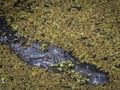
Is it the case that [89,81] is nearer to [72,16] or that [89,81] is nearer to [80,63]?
[80,63]

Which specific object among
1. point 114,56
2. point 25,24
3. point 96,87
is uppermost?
point 25,24

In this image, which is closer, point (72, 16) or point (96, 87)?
point (96, 87)

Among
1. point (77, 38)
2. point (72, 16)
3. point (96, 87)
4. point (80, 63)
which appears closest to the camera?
point (96, 87)

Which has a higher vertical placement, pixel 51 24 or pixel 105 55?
pixel 51 24

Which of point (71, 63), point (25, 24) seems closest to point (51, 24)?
point (25, 24)

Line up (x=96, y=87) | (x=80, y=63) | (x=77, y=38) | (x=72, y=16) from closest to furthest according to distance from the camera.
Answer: (x=96, y=87), (x=80, y=63), (x=77, y=38), (x=72, y=16)
